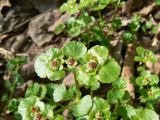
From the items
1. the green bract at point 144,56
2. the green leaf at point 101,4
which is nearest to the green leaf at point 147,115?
the green bract at point 144,56

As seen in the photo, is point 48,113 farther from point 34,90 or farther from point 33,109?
point 34,90

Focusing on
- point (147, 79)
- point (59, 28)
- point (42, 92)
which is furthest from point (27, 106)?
point (59, 28)

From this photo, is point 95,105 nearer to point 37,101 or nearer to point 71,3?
point 37,101

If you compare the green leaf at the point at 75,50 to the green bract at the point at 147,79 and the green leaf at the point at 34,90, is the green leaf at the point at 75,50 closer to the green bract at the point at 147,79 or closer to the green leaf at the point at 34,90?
the green leaf at the point at 34,90

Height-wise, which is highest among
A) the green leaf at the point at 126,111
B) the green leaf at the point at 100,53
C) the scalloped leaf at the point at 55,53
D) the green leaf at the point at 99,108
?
the scalloped leaf at the point at 55,53

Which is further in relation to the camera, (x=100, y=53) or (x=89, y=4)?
(x=89, y=4)

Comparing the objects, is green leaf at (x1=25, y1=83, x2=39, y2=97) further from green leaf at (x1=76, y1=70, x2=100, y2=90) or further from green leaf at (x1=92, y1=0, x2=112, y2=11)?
green leaf at (x1=92, y1=0, x2=112, y2=11)
